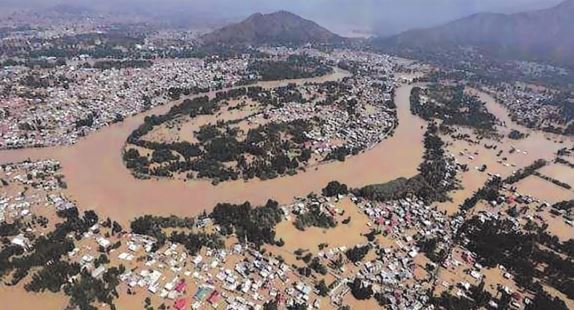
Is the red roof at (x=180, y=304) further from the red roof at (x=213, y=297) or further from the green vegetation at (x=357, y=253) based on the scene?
the green vegetation at (x=357, y=253)

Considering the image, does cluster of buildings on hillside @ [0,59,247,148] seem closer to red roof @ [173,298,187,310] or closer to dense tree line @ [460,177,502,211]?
red roof @ [173,298,187,310]

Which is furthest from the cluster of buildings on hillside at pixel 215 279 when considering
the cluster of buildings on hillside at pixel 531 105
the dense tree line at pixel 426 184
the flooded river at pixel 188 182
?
the cluster of buildings on hillside at pixel 531 105

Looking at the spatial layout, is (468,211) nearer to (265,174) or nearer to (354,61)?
(265,174)

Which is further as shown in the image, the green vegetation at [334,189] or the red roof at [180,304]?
the green vegetation at [334,189]

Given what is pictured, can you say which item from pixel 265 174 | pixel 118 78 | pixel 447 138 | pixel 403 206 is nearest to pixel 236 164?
pixel 265 174

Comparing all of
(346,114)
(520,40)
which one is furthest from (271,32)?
(346,114)

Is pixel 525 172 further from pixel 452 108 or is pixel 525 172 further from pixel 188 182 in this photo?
pixel 188 182
